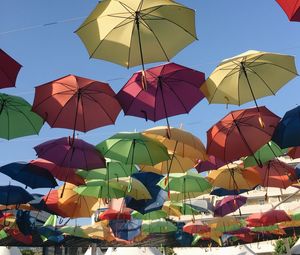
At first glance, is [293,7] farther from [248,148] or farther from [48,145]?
[48,145]

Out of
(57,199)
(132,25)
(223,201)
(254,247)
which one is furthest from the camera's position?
(254,247)

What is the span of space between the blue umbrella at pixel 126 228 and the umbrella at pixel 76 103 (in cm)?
768

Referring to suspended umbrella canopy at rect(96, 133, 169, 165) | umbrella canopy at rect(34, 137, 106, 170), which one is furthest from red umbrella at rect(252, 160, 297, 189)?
umbrella canopy at rect(34, 137, 106, 170)

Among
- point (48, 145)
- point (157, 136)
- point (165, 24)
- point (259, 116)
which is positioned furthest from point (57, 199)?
point (165, 24)

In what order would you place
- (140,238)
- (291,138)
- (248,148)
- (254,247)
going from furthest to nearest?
(254,247) → (140,238) → (248,148) → (291,138)

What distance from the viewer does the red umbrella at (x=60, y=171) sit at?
9.11 meters

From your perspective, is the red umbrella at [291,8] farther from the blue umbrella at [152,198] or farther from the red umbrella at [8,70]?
the blue umbrella at [152,198]

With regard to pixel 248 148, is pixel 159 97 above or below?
above

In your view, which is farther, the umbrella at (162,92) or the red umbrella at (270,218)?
the red umbrella at (270,218)

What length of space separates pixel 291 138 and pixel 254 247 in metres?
27.4

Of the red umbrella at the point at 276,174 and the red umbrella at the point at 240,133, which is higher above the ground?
the red umbrella at the point at 240,133

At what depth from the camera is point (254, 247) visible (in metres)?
32.2

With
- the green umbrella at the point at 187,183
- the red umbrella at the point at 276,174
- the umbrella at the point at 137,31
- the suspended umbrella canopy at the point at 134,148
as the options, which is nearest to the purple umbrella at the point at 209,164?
the green umbrella at the point at 187,183

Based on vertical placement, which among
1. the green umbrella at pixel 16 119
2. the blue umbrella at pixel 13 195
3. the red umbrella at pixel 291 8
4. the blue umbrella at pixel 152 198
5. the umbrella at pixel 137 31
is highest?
the umbrella at pixel 137 31
